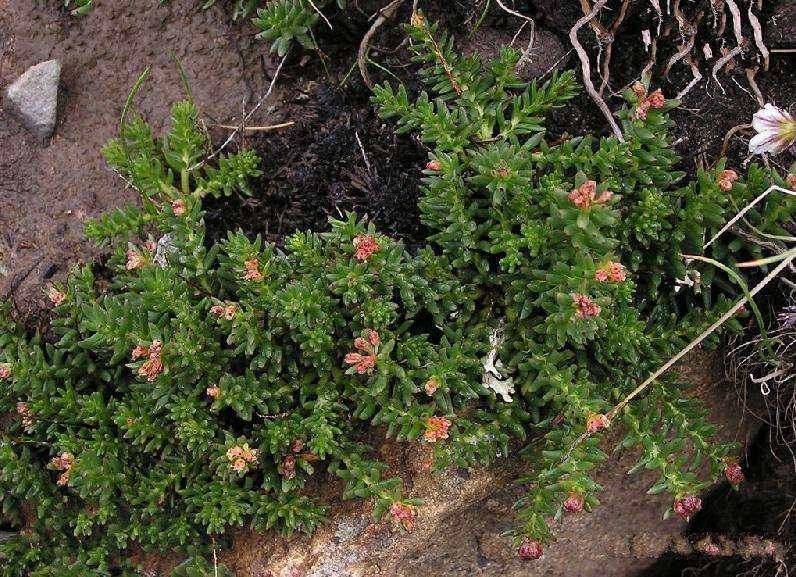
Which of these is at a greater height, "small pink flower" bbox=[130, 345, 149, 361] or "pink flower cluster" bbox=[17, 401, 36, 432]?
"small pink flower" bbox=[130, 345, 149, 361]

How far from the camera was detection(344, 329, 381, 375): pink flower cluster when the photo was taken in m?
3.17

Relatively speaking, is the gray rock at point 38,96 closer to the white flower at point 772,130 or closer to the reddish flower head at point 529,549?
the reddish flower head at point 529,549

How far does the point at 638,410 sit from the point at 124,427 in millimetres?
2240

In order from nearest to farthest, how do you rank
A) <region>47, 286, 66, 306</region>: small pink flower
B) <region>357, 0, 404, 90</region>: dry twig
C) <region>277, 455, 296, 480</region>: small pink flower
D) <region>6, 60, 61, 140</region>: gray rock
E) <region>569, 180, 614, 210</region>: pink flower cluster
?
<region>569, 180, 614, 210</region>: pink flower cluster → <region>277, 455, 296, 480</region>: small pink flower → <region>47, 286, 66, 306</region>: small pink flower → <region>357, 0, 404, 90</region>: dry twig → <region>6, 60, 61, 140</region>: gray rock

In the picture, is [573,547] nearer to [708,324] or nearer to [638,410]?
[638,410]

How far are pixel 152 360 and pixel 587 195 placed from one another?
1.79 meters

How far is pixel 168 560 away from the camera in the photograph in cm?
386

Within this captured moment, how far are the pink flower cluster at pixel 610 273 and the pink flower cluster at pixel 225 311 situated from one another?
145 cm

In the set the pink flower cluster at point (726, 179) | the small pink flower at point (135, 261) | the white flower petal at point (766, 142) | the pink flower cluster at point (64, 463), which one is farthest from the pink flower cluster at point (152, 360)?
the white flower petal at point (766, 142)

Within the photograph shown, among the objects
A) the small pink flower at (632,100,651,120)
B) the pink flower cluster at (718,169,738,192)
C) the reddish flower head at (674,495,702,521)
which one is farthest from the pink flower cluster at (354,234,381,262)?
the reddish flower head at (674,495,702,521)

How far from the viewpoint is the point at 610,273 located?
9.76 feet

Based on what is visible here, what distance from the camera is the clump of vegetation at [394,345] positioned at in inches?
131

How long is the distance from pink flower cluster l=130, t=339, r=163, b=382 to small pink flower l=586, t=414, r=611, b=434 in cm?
171

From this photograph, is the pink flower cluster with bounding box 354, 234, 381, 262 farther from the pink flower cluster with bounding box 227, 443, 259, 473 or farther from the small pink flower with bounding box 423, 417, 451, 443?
the pink flower cluster with bounding box 227, 443, 259, 473
